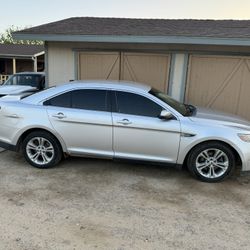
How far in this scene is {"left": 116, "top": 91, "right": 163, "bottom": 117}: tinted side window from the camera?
4.90m

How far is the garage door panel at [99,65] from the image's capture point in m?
7.93

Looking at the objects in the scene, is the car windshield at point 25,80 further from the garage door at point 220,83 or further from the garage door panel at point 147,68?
the garage door at point 220,83

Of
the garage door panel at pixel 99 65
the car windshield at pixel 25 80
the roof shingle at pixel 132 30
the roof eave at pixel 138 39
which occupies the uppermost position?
the roof shingle at pixel 132 30

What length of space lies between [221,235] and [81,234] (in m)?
1.66

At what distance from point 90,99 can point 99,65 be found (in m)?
3.19

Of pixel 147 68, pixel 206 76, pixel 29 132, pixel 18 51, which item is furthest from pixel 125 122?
pixel 18 51

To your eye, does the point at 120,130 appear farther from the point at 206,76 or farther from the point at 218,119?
the point at 206,76

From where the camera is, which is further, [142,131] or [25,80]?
[25,80]

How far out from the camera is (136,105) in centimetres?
498

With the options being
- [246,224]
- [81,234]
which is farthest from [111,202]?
[246,224]

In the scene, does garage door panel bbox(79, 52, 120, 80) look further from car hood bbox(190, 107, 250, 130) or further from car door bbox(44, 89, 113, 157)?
car hood bbox(190, 107, 250, 130)

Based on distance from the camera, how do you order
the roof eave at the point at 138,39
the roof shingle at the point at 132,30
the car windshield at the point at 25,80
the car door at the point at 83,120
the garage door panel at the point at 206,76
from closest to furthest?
the car door at the point at 83,120 → the roof eave at the point at 138,39 → the roof shingle at the point at 132,30 → the garage door panel at the point at 206,76 → the car windshield at the point at 25,80

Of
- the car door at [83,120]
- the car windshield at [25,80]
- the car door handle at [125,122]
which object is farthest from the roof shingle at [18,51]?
the car door handle at [125,122]

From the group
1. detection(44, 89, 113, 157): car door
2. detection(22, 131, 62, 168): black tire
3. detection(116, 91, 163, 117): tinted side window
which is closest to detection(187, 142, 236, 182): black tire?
detection(116, 91, 163, 117): tinted side window
